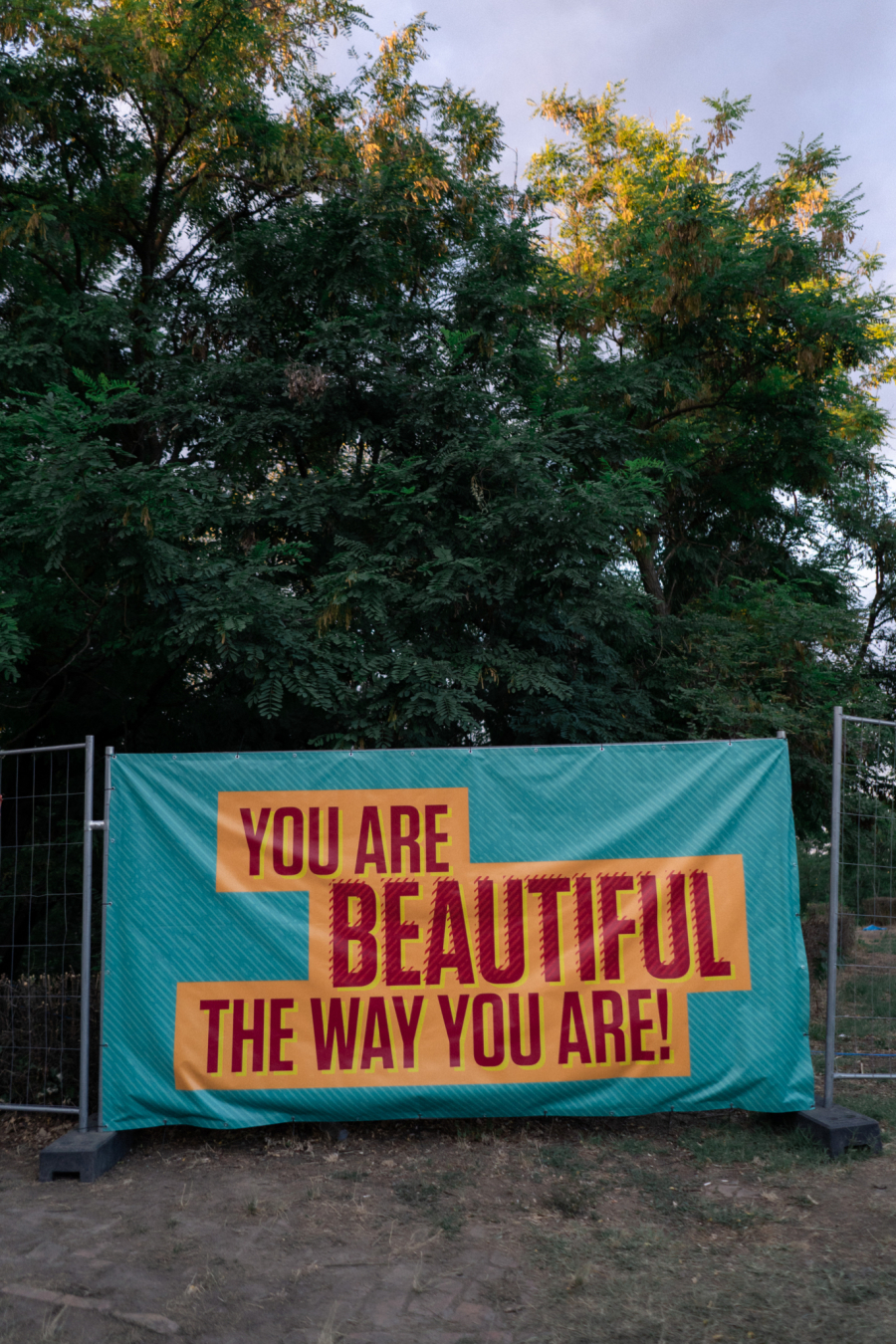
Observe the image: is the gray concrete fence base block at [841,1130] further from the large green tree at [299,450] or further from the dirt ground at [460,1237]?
the large green tree at [299,450]

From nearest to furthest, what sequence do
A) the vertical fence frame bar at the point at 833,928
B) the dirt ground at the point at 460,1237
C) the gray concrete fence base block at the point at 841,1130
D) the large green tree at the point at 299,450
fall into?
the dirt ground at the point at 460,1237, the gray concrete fence base block at the point at 841,1130, the vertical fence frame bar at the point at 833,928, the large green tree at the point at 299,450

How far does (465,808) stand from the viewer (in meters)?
5.47

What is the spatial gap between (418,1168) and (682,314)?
1130cm

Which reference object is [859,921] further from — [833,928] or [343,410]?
[343,410]

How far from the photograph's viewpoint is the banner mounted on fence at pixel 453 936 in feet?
17.1

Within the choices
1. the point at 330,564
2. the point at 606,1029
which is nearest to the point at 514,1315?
the point at 606,1029

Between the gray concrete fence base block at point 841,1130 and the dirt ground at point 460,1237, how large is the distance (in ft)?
0.26

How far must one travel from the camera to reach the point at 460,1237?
169 inches

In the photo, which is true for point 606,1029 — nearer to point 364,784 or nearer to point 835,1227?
point 835,1227

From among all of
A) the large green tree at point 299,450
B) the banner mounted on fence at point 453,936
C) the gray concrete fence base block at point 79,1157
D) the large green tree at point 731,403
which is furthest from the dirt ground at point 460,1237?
the large green tree at point 731,403

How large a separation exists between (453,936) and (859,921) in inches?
360

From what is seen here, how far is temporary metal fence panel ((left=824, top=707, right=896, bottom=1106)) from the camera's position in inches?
212

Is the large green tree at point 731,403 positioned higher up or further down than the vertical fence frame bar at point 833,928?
higher up

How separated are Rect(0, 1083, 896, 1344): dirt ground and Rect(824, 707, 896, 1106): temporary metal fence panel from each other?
884mm
